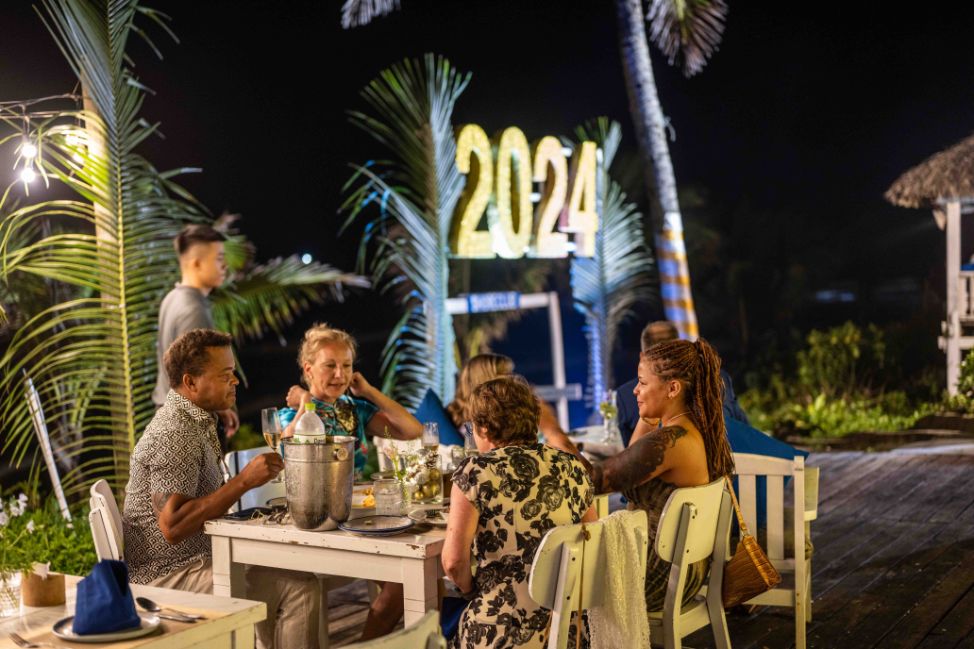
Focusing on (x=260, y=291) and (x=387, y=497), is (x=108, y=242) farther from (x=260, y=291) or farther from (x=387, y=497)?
(x=387, y=497)

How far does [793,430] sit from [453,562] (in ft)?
31.6

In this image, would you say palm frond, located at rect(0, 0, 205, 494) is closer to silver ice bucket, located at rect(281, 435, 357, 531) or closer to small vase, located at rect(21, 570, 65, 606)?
silver ice bucket, located at rect(281, 435, 357, 531)

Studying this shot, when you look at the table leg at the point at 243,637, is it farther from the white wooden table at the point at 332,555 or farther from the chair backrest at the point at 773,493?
the chair backrest at the point at 773,493

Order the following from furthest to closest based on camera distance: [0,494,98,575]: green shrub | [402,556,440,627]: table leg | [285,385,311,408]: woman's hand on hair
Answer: [0,494,98,575]: green shrub, [285,385,311,408]: woman's hand on hair, [402,556,440,627]: table leg

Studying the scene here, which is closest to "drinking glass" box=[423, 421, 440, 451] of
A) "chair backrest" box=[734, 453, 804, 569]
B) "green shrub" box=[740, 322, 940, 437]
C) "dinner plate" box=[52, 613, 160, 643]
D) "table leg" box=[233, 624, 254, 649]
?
"chair backrest" box=[734, 453, 804, 569]

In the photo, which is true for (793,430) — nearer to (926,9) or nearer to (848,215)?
(848,215)

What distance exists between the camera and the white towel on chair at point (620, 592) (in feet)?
9.53

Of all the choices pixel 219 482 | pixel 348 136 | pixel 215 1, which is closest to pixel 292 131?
pixel 348 136

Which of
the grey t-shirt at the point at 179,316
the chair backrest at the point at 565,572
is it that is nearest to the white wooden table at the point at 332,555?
the chair backrest at the point at 565,572

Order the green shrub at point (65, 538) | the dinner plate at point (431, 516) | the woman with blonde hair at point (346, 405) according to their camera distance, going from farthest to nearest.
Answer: the green shrub at point (65, 538), the woman with blonde hair at point (346, 405), the dinner plate at point (431, 516)

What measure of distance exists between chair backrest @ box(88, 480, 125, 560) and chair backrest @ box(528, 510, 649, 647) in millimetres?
1227

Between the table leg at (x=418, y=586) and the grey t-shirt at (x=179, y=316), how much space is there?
2300mm

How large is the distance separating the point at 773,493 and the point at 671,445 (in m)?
0.86

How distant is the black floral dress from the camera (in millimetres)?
2980
